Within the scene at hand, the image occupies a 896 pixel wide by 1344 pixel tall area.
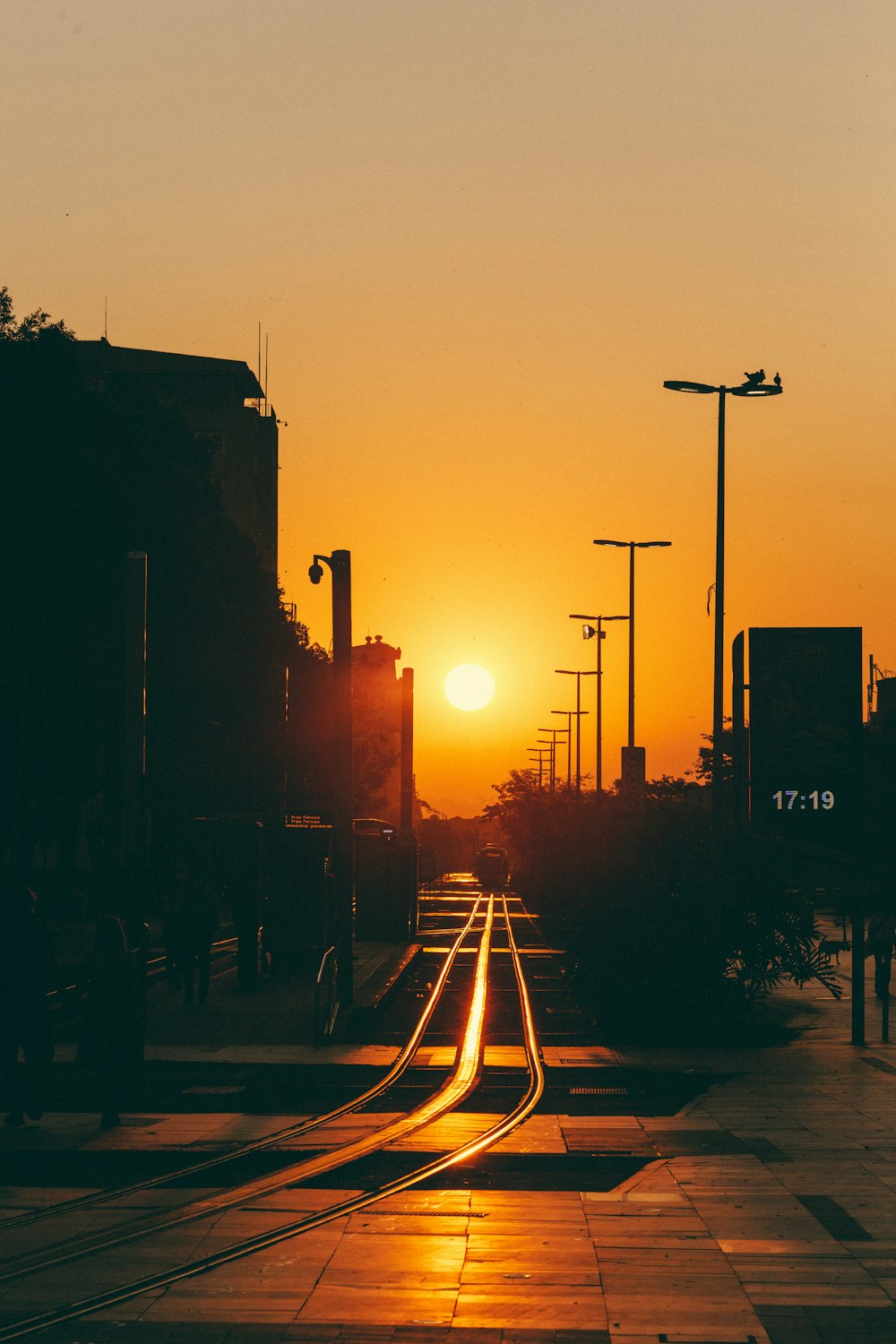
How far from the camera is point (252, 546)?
58.9 m

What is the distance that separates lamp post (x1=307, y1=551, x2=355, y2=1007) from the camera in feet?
88.1

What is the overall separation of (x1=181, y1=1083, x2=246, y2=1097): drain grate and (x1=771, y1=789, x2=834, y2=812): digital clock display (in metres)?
9.18

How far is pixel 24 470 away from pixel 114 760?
27.8 ft

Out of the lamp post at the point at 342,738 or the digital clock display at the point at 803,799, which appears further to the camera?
the lamp post at the point at 342,738

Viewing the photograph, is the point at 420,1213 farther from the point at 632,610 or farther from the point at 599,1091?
the point at 632,610

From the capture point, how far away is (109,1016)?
48.3 ft

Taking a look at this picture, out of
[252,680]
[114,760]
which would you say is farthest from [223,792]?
[114,760]

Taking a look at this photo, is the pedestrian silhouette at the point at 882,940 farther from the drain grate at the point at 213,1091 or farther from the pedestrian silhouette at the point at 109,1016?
the pedestrian silhouette at the point at 109,1016

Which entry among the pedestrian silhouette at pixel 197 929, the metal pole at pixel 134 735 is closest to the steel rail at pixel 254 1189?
the metal pole at pixel 134 735

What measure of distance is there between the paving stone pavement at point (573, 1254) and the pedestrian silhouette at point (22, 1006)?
34 cm

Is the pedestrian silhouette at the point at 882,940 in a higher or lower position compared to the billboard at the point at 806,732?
lower

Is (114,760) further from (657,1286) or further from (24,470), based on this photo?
(657,1286)

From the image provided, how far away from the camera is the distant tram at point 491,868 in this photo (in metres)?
117

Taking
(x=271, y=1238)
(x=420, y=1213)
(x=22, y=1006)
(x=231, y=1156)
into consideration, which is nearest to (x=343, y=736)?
(x=22, y=1006)
